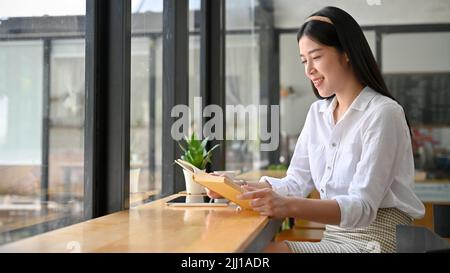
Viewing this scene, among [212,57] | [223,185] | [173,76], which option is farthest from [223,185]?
[212,57]

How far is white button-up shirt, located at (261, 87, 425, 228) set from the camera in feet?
4.42

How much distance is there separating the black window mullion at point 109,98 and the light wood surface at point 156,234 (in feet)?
0.27

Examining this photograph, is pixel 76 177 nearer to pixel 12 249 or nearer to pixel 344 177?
pixel 12 249

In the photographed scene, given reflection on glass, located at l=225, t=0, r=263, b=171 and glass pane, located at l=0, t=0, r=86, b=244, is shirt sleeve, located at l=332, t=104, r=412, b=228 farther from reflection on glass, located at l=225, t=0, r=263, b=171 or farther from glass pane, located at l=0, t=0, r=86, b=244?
reflection on glass, located at l=225, t=0, r=263, b=171

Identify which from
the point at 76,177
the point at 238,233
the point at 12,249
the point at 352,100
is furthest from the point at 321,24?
the point at 12,249

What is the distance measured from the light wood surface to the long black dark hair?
18.0 inches

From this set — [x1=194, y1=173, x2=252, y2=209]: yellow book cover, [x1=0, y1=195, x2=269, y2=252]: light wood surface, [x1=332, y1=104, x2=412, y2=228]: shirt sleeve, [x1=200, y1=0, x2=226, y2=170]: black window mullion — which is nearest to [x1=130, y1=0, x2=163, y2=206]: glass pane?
[x1=0, y1=195, x2=269, y2=252]: light wood surface

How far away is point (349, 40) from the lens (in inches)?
58.9

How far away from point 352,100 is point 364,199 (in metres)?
0.33

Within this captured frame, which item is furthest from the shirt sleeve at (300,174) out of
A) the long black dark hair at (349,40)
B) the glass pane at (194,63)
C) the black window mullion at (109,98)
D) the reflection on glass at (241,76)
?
the reflection on glass at (241,76)

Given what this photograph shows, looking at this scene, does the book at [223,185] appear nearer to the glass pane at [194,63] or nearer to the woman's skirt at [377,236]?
the woman's skirt at [377,236]

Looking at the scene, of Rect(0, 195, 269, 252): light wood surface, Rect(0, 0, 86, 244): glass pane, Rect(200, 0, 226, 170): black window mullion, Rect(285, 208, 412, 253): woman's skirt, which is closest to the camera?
Rect(0, 195, 269, 252): light wood surface

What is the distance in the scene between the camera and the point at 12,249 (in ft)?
3.51

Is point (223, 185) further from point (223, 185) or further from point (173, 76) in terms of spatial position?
point (173, 76)
